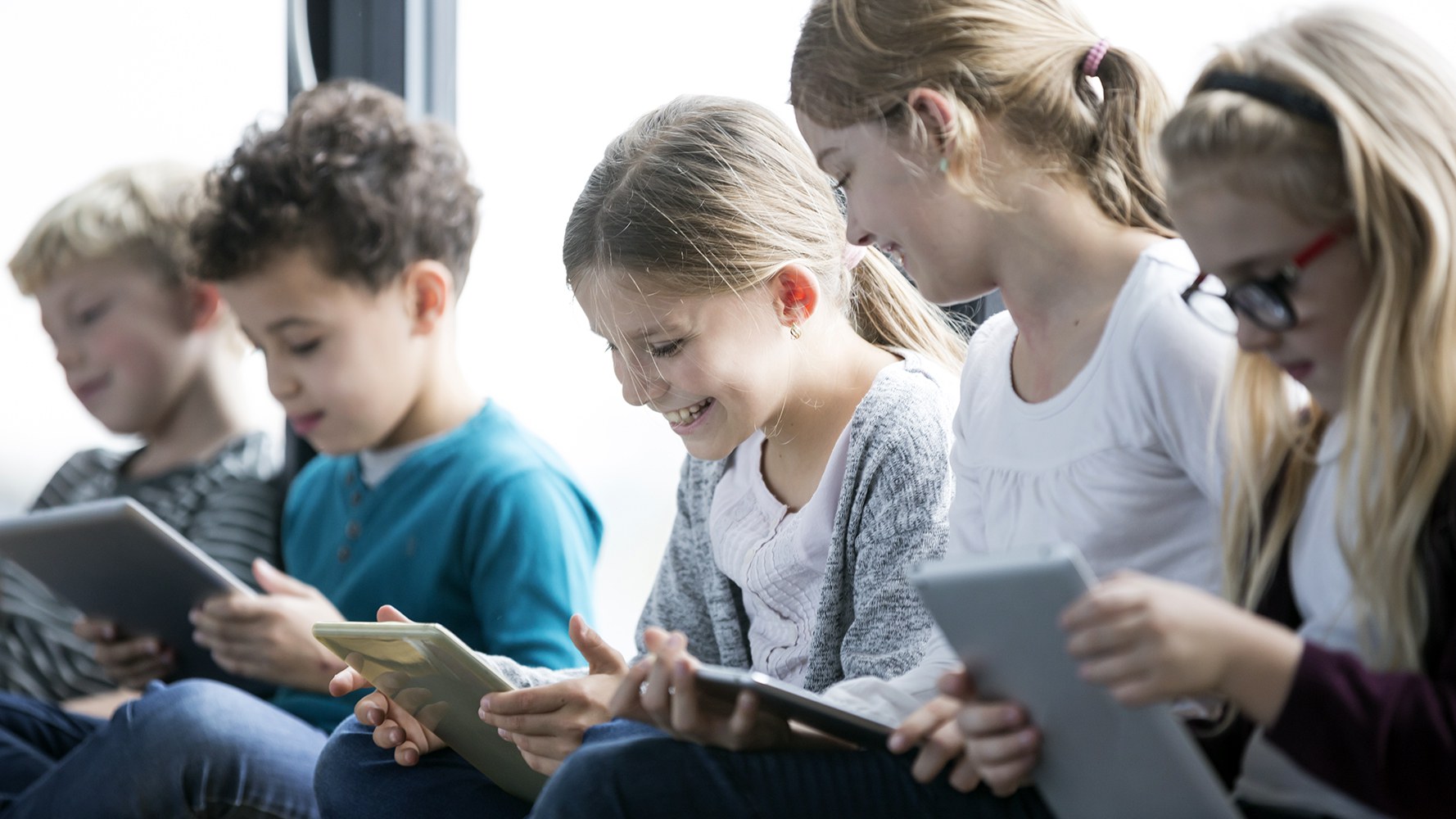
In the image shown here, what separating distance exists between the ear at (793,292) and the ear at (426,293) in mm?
557

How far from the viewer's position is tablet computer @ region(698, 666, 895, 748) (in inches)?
29.7

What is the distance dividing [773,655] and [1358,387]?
1.98ft

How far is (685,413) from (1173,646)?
60 centimetres

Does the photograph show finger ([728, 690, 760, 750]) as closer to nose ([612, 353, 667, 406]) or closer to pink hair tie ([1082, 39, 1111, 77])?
nose ([612, 353, 667, 406])

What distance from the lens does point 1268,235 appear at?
0.72 metres

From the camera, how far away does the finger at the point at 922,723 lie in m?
0.76

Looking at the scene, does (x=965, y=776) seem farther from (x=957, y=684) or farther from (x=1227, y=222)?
(x=1227, y=222)

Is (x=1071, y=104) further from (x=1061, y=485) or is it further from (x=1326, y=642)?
(x=1326, y=642)

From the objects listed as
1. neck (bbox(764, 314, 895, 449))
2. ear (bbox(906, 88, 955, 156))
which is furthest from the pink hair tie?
neck (bbox(764, 314, 895, 449))

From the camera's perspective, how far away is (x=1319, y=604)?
0.76m

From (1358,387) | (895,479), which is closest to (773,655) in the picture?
(895,479)

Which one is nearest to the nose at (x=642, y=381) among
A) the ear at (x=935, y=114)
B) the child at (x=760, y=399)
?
the child at (x=760, y=399)

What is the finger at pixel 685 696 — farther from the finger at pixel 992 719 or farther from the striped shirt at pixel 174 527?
the striped shirt at pixel 174 527

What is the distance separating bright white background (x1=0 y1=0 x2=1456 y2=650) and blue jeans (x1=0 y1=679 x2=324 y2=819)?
0.46m
